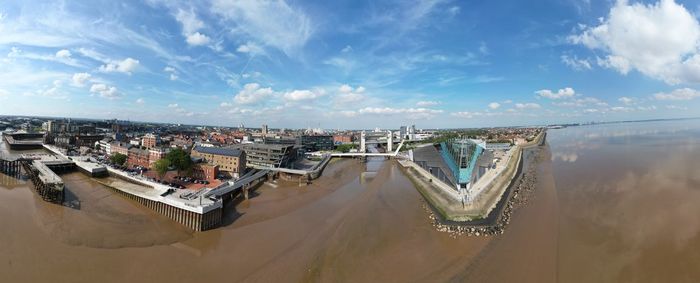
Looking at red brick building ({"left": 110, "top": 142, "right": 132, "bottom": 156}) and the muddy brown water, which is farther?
red brick building ({"left": 110, "top": 142, "right": 132, "bottom": 156})

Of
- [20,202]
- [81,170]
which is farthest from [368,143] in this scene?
[20,202]

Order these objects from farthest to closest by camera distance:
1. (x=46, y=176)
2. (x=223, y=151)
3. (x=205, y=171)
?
1. (x=223, y=151)
2. (x=205, y=171)
3. (x=46, y=176)

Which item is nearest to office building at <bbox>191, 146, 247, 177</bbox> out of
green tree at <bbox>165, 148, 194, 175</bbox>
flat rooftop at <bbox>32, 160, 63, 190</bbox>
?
green tree at <bbox>165, 148, 194, 175</bbox>

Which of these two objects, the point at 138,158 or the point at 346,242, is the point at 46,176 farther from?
the point at 346,242

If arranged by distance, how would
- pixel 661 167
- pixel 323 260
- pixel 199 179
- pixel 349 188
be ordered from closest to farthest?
pixel 323 260
pixel 199 179
pixel 349 188
pixel 661 167

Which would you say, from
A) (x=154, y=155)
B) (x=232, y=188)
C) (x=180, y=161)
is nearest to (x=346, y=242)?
(x=232, y=188)

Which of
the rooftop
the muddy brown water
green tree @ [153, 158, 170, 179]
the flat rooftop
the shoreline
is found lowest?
the muddy brown water

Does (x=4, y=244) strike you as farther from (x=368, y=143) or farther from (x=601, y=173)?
(x=368, y=143)

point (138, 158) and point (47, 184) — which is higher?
point (138, 158)

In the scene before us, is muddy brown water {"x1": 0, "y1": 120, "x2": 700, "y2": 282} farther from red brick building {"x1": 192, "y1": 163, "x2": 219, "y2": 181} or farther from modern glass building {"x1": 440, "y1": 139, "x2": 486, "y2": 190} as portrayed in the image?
red brick building {"x1": 192, "y1": 163, "x2": 219, "y2": 181}
